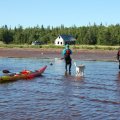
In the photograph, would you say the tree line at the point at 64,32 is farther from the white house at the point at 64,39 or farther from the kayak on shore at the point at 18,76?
the kayak on shore at the point at 18,76

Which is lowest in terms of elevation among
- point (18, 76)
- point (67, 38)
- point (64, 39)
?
point (18, 76)

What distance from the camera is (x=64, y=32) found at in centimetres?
12912

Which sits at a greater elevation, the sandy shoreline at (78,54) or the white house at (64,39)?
the white house at (64,39)

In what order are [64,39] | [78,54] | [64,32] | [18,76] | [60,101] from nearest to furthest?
[60,101] → [18,76] → [78,54] → [64,39] → [64,32]

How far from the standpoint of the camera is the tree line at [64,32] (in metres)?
107

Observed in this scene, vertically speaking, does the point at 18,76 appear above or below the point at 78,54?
above

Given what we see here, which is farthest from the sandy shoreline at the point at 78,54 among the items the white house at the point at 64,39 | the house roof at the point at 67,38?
the house roof at the point at 67,38

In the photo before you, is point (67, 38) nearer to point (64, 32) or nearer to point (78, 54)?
point (64, 32)

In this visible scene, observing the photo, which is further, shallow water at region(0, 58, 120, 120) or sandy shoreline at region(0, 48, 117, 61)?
sandy shoreline at region(0, 48, 117, 61)

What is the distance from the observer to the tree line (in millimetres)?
106938

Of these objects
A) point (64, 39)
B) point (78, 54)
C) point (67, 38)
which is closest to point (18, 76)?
point (78, 54)

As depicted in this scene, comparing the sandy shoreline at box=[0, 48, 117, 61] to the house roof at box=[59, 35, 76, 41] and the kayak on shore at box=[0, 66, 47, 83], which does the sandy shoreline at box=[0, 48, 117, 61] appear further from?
the house roof at box=[59, 35, 76, 41]

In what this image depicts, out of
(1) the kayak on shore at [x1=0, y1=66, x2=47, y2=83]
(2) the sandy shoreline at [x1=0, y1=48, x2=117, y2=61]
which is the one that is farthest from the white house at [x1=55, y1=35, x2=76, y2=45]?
(1) the kayak on shore at [x1=0, y1=66, x2=47, y2=83]

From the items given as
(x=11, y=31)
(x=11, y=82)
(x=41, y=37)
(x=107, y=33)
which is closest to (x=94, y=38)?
(x=107, y=33)
